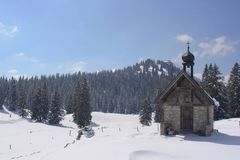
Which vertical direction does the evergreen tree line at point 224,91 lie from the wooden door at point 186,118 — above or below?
above

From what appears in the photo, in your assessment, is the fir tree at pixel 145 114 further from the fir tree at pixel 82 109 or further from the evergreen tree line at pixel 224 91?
the evergreen tree line at pixel 224 91

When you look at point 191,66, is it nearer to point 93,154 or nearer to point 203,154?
point 203,154

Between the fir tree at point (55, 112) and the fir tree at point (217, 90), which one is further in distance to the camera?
the fir tree at point (55, 112)

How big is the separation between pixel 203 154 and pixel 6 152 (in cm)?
2621

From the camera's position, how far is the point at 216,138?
91.3 ft

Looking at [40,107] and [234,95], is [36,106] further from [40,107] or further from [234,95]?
[234,95]

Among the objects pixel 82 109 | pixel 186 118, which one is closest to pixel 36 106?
pixel 82 109

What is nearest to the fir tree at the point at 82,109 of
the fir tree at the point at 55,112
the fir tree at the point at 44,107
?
the fir tree at the point at 55,112

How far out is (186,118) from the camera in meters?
30.2

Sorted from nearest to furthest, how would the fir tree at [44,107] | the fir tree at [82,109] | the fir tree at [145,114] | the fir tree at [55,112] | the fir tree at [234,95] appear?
the fir tree at [234,95]
the fir tree at [82,109]
the fir tree at [55,112]
the fir tree at [145,114]
the fir tree at [44,107]

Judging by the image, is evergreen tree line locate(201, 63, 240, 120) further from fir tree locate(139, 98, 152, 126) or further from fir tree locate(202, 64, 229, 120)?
fir tree locate(139, 98, 152, 126)

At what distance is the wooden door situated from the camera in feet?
98.5

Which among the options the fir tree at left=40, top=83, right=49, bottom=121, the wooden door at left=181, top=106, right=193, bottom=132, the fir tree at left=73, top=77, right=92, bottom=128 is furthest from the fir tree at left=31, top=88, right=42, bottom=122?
the wooden door at left=181, top=106, right=193, bottom=132

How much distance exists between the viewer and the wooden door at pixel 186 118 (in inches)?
1182
